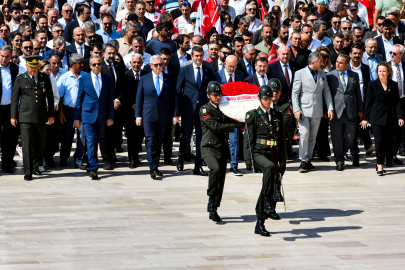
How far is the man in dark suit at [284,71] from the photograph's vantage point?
488 inches

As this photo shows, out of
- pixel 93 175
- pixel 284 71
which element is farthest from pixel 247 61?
pixel 93 175

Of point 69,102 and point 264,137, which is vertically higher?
point 69,102

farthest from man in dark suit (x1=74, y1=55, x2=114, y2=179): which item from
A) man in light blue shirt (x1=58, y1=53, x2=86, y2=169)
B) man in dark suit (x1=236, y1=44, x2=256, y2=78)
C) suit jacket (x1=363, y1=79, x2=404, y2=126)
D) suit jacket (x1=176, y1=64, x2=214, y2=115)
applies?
suit jacket (x1=363, y1=79, x2=404, y2=126)

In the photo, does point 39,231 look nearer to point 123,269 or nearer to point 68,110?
point 123,269

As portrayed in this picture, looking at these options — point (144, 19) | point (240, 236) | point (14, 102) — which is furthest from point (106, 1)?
point (240, 236)

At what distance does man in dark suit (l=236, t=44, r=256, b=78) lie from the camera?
12734 millimetres

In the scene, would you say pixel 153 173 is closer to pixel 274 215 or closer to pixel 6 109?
pixel 6 109

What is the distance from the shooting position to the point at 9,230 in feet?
26.6

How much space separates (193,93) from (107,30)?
3.83 m

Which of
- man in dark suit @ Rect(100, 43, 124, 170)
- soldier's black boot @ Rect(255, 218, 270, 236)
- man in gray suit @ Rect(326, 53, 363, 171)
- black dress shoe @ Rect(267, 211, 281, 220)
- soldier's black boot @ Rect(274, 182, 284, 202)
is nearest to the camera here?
soldier's black boot @ Rect(255, 218, 270, 236)

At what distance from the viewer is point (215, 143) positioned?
340 inches

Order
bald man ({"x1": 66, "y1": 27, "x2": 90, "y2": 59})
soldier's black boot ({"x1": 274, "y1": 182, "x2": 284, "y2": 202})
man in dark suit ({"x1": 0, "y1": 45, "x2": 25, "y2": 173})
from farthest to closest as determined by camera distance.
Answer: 1. bald man ({"x1": 66, "y1": 27, "x2": 90, "y2": 59})
2. man in dark suit ({"x1": 0, "y1": 45, "x2": 25, "y2": 173})
3. soldier's black boot ({"x1": 274, "y1": 182, "x2": 284, "y2": 202})

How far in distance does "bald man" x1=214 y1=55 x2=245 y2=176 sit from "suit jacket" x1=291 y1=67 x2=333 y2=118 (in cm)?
97

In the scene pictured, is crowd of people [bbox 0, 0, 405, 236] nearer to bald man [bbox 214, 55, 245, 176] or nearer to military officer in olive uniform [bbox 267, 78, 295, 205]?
bald man [bbox 214, 55, 245, 176]
